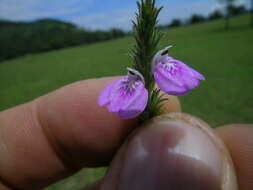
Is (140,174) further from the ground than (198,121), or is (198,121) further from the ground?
(198,121)

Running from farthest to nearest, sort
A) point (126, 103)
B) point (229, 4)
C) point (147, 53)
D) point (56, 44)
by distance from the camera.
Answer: point (56, 44) < point (229, 4) < point (147, 53) < point (126, 103)

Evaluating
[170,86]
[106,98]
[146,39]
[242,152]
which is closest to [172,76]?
[170,86]

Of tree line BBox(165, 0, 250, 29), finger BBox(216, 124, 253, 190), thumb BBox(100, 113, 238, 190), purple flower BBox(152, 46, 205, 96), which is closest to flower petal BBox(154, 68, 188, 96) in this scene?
purple flower BBox(152, 46, 205, 96)

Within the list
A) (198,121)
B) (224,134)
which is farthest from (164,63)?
(224,134)

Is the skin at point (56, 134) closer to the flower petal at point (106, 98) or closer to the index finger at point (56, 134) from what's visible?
the index finger at point (56, 134)

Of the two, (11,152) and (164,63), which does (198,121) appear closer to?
(164,63)

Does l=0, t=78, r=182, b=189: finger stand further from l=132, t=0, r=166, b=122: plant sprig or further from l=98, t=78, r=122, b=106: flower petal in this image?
l=132, t=0, r=166, b=122: plant sprig

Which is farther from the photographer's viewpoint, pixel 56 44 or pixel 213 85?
pixel 56 44
